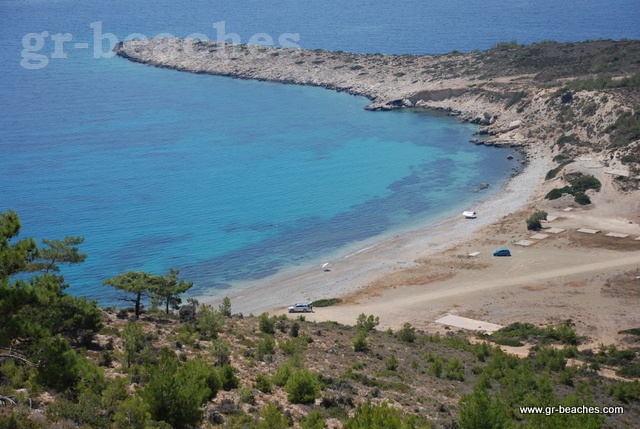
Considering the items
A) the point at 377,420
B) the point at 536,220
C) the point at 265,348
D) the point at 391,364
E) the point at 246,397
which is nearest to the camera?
the point at 377,420

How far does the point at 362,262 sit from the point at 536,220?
13.2m

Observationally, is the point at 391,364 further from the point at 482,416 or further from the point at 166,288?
the point at 166,288

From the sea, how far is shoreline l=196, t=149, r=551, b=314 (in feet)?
4.29

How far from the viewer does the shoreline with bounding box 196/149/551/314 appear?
46219 millimetres

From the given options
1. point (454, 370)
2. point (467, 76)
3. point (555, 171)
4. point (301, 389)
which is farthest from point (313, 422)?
point (467, 76)

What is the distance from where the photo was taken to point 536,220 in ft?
178

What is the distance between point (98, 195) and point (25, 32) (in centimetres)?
10191

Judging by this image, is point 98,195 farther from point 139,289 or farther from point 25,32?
point 25,32

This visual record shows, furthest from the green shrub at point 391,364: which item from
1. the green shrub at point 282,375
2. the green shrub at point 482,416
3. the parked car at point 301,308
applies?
the parked car at point 301,308

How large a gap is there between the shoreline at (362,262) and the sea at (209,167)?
131 centimetres

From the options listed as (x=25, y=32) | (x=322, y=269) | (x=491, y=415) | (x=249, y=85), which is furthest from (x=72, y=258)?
(x=25, y=32)

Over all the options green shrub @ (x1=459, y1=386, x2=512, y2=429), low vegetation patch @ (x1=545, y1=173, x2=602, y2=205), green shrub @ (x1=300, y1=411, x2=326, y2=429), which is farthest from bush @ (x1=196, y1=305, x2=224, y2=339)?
low vegetation patch @ (x1=545, y1=173, x2=602, y2=205)

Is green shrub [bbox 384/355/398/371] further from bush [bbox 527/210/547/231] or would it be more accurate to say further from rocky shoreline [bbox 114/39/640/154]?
rocky shoreline [bbox 114/39/640/154]

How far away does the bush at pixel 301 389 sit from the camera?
21.8 metres
